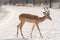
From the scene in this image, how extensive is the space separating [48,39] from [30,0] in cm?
7707

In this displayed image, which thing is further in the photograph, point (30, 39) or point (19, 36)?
point (19, 36)

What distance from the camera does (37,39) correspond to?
1050cm

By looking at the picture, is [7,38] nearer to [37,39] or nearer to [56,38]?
[37,39]

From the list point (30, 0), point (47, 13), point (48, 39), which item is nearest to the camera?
point (48, 39)

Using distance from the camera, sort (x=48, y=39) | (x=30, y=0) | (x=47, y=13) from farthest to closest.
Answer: (x=30, y=0) < (x=47, y=13) < (x=48, y=39)

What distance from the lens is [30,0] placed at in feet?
286

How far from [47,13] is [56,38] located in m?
1.36

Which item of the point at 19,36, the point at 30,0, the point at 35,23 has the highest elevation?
the point at 35,23

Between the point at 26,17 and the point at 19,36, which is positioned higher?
the point at 26,17

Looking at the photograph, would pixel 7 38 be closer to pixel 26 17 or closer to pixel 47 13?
pixel 26 17

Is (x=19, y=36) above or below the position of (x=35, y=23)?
below

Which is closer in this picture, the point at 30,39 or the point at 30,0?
→ the point at 30,39

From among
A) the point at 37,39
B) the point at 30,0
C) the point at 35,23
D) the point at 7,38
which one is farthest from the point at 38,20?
the point at 30,0

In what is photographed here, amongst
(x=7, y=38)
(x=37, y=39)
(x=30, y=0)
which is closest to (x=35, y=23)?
(x=37, y=39)
